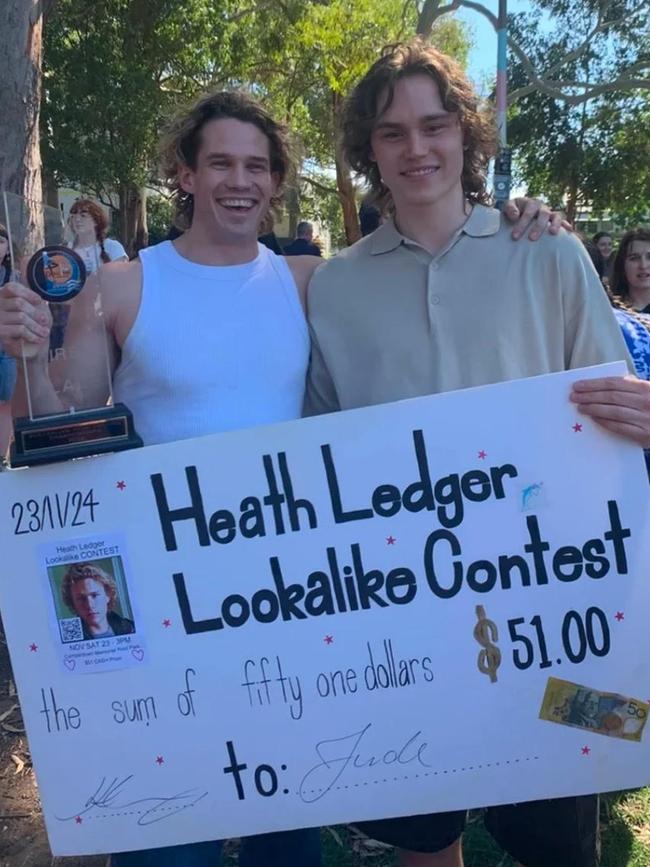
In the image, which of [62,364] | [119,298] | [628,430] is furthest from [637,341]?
[62,364]

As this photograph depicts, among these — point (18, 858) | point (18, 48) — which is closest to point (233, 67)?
point (18, 48)

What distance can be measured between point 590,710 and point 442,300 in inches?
38.8

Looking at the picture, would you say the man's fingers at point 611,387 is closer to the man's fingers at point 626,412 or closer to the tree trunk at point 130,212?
the man's fingers at point 626,412

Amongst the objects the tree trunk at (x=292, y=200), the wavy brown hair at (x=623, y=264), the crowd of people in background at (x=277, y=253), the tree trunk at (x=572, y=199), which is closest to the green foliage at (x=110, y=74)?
the tree trunk at (x=292, y=200)

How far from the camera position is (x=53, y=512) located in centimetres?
179

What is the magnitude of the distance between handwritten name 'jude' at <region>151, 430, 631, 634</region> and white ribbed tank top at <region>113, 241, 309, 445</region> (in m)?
0.20

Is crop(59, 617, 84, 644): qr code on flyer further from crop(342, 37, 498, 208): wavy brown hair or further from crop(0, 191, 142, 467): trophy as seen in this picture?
crop(342, 37, 498, 208): wavy brown hair

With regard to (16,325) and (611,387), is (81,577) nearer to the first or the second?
(16,325)

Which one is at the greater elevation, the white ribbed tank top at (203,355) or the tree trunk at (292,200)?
the tree trunk at (292,200)

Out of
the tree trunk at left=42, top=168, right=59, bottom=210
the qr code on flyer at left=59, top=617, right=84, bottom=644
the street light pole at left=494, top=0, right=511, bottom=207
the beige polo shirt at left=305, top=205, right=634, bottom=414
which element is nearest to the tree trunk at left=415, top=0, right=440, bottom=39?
the street light pole at left=494, top=0, right=511, bottom=207

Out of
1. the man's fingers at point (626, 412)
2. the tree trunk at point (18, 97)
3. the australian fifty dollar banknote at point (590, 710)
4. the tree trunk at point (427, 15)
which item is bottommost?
the australian fifty dollar banknote at point (590, 710)

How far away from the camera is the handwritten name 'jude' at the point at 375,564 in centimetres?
183

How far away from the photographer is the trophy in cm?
173

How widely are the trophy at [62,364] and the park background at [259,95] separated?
0.78 m
